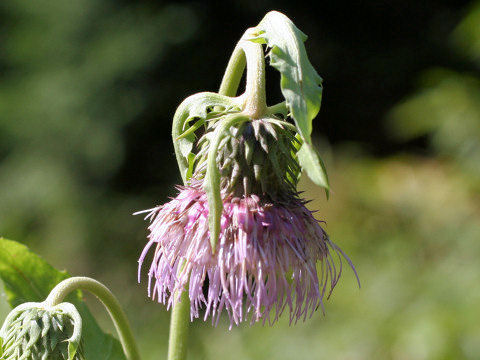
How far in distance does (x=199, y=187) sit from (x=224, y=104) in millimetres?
196

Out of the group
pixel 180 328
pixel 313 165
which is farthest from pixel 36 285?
pixel 313 165

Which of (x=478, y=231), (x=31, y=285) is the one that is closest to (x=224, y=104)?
(x=31, y=285)

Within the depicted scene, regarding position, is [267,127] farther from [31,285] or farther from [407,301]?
[407,301]

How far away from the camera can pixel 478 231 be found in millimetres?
4367

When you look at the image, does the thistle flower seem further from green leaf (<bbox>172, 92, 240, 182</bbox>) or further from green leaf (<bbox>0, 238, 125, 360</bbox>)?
green leaf (<bbox>172, 92, 240, 182</bbox>)

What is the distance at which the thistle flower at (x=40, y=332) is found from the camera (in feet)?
4.40

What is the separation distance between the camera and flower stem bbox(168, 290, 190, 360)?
1.58 meters

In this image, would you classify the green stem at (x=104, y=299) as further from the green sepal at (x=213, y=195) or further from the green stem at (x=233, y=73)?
the green stem at (x=233, y=73)

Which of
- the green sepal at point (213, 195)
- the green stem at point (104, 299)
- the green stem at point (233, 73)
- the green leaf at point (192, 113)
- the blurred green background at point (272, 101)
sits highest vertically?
the green stem at point (233, 73)

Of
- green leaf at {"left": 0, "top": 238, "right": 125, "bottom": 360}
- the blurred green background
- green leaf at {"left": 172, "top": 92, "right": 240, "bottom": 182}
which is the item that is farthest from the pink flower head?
→ the blurred green background

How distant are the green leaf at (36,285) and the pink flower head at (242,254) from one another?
361 millimetres

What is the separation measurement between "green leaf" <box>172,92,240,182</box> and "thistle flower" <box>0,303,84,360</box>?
425mm

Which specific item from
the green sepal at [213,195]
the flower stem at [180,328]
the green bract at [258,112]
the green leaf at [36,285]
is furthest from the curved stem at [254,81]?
the green leaf at [36,285]

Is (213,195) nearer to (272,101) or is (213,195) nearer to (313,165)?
(313,165)
